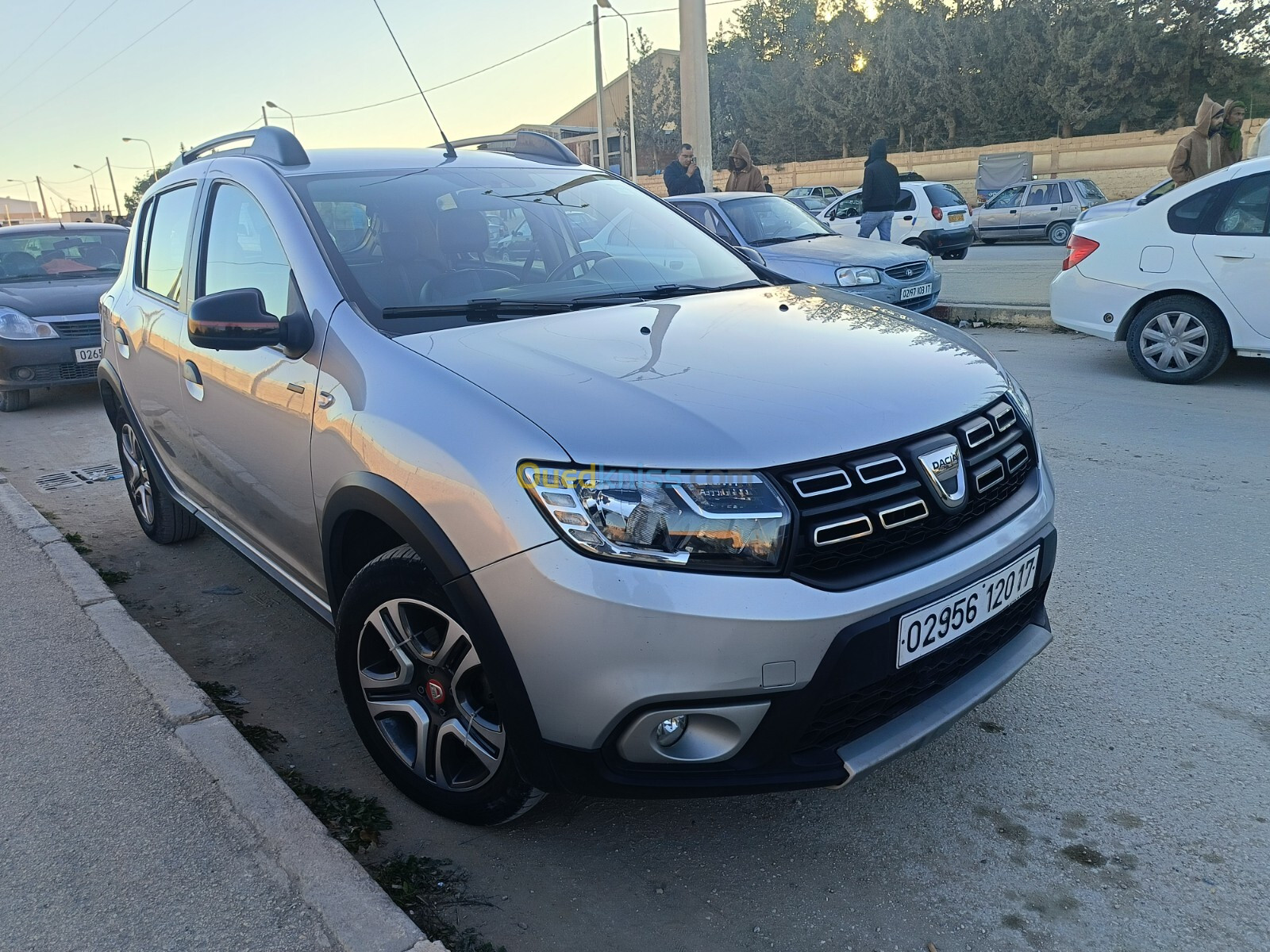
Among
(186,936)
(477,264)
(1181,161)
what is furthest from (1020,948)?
(1181,161)

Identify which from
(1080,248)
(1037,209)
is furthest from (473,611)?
(1037,209)

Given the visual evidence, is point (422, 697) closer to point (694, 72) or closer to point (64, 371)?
point (64, 371)

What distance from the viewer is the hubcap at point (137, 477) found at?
4754 mm

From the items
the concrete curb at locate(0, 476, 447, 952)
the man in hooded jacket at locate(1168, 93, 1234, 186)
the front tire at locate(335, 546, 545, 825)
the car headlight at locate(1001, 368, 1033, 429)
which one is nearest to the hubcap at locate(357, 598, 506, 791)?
the front tire at locate(335, 546, 545, 825)

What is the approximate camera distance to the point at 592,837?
Result: 2.58m

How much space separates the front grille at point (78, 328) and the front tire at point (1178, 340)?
8.18 metres

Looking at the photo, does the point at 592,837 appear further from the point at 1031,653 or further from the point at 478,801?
the point at 1031,653

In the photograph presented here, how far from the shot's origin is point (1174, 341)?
271 inches

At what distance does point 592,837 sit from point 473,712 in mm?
502

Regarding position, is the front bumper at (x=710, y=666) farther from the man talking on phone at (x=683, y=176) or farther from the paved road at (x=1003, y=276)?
the man talking on phone at (x=683, y=176)

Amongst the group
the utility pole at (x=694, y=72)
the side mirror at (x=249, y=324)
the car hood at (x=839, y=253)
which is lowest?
the car hood at (x=839, y=253)

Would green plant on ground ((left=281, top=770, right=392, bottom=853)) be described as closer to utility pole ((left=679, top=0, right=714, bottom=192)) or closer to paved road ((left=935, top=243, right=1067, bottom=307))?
paved road ((left=935, top=243, right=1067, bottom=307))

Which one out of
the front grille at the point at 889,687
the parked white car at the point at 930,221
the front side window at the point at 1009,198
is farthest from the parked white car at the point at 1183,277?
the front side window at the point at 1009,198

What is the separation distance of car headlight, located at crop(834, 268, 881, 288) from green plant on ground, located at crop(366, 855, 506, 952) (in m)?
7.18
